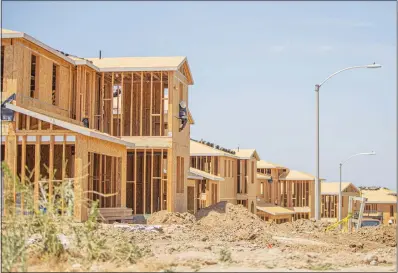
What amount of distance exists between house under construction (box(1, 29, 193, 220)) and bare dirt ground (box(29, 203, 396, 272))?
113 inches

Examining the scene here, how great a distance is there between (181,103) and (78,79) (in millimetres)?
5852

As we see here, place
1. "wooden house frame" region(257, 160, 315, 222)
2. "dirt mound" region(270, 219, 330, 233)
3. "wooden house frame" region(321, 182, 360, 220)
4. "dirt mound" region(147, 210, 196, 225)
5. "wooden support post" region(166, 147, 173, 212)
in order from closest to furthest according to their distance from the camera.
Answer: "dirt mound" region(147, 210, 196, 225), "dirt mound" region(270, 219, 330, 233), "wooden support post" region(166, 147, 173, 212), "wooden house frame" region(257, 160, 315, 222), "wooden house frame" region(321, 182, 360, 220)

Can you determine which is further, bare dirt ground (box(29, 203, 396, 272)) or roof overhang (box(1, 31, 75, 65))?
roof overhang (box(1, 31, 75, 65))

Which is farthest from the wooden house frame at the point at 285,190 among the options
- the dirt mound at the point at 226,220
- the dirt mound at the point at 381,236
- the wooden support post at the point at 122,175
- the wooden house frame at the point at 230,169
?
the wooden support post at the point at 122,175

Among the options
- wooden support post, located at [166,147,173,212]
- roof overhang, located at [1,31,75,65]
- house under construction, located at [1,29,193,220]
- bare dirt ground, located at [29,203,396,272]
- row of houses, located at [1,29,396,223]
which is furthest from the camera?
wooden support post, located at [166,147,173,212]

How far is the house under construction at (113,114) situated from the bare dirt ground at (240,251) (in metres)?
2.86

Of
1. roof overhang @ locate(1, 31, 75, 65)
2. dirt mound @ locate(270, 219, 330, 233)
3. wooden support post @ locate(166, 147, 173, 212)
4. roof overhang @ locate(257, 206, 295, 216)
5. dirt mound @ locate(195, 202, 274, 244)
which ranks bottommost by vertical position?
roof overhang @ locate(257, 206, 295, 216)

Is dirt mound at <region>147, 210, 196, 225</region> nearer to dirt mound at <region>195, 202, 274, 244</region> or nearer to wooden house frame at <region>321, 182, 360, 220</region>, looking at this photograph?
dirt mound at <region>195, 202, 274, 244</region>

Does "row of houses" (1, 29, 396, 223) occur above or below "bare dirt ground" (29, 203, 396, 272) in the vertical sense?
above

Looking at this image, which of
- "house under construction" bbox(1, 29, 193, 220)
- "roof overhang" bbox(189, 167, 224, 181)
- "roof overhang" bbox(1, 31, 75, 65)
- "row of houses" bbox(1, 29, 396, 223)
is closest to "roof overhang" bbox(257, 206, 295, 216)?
"roof overhang" bbox(189, 167, 224, 181)

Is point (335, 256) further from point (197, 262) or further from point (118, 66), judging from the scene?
point (118, 66)

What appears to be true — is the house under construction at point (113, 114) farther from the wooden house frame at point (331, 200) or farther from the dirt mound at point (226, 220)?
the wooden house frame at point (331, 200)

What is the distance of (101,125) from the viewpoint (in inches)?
1395

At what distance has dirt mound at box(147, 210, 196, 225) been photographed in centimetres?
3108
